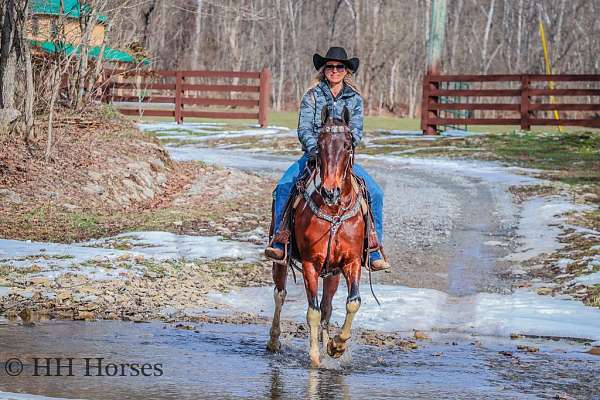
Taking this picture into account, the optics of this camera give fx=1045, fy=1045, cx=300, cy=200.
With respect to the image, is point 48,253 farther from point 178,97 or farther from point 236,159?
point 178,97

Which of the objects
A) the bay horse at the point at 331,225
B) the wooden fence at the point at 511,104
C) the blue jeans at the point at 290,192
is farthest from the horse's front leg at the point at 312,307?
the wooden fence at the point at 511,104

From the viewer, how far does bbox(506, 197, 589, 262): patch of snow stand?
50.2ft

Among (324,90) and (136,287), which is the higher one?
(324,90)

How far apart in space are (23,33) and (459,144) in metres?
15.1

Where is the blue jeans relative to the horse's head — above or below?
below

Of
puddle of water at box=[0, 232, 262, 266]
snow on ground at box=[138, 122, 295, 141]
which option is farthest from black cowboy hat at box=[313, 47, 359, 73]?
snow on ground at box=[138, 122, 295, 141]

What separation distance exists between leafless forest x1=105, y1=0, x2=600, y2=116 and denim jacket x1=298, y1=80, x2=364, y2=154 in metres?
57.5

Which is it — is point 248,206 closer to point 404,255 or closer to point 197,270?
point 404,255

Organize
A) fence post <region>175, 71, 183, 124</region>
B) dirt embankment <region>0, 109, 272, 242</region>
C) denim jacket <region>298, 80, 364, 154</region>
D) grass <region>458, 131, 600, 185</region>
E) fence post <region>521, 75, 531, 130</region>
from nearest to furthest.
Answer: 1. denim jacket <region>298, 80, 364, 154</region>
2. dirt embankment <region>0, 109, 272, 242</region>
3. grass <region>458, 131, 600, 185</region>
4. fence post <region>521, 75, 531, 130</region>
5. fence post <region>175, 71, 183, 124</region>

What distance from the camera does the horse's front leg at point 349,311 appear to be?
8.54 meters

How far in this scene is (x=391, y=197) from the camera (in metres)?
19.7

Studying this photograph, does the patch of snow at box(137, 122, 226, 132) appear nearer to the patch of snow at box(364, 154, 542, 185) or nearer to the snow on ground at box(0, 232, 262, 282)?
the patch of snow at box(364, 154, 542, 185)

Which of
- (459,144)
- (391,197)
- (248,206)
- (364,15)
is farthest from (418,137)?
(364,15)

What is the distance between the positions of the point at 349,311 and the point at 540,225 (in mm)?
9147
